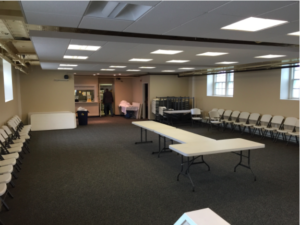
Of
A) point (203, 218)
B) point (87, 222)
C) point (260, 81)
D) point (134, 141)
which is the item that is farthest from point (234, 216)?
point (260, 81)

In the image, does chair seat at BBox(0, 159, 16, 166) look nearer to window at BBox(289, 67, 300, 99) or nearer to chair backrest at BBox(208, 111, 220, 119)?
chair backrest at BBox(208, 111, 220, 119)

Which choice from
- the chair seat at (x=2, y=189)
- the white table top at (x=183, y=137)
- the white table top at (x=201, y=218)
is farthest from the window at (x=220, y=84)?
the white table top at (x=201, y=218)

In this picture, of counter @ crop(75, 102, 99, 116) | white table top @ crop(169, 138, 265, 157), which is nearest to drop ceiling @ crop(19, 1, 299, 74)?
white table top @ crop(169, 138, 265, 157)

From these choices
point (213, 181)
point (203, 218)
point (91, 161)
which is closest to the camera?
point (203, 218)

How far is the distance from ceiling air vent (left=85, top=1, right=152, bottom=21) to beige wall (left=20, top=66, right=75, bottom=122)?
29.4ft

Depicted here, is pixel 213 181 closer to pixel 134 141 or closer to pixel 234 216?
pixel 234 216

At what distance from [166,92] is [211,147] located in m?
9.42

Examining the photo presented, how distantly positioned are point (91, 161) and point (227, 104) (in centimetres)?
716

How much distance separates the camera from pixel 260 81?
9070mm

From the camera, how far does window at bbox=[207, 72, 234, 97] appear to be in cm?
1088

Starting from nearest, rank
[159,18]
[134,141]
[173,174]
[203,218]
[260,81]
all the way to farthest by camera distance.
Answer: [203,218]
[159,18]
[173,174]
[134,141]
[260,81]

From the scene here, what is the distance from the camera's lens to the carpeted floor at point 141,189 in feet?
11.1

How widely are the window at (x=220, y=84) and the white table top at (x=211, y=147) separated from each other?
22.1ft

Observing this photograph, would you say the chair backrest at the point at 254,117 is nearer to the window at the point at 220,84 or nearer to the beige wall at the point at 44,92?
the window at the point at 220,84
